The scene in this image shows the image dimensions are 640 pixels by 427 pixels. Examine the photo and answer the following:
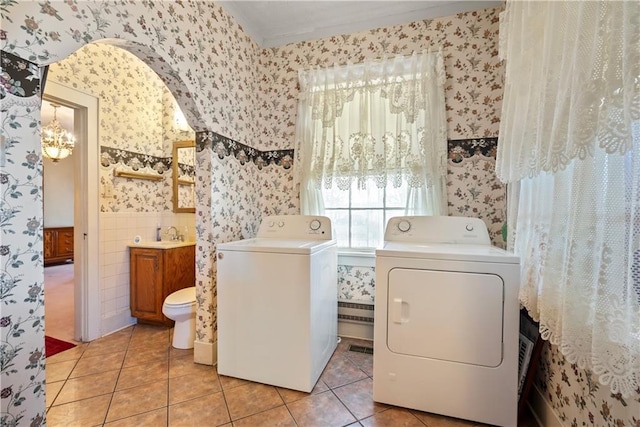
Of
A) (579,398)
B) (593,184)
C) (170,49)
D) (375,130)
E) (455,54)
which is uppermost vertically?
(455,54)

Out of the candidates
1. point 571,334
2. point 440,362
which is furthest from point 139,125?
point 571,334

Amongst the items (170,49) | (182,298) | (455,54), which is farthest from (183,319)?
(455,54)

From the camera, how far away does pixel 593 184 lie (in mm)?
718

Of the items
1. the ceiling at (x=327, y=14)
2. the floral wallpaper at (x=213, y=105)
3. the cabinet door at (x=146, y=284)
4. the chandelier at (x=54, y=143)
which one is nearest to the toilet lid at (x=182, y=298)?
the floral wallpaper at (x=213, y=105)

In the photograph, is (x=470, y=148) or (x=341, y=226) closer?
(x=470, y=148)

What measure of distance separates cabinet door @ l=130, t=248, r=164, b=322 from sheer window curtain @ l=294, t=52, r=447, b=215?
150cm

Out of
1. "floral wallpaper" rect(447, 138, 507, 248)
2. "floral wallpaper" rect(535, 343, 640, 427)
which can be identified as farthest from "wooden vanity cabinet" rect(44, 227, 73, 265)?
"floral wallpaper" rect(535, 343, 640, 427)

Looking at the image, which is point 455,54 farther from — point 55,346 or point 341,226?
point 55,346

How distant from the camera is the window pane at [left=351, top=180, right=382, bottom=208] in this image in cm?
239

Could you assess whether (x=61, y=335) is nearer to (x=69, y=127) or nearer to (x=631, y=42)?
(x=631, y=42)

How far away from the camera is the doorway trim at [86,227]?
7.61 feet

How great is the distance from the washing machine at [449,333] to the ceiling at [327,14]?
6.33ft

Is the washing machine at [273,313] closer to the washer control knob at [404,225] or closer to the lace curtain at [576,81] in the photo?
the washer control knob at [404,225]

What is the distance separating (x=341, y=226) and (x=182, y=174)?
1848mm
